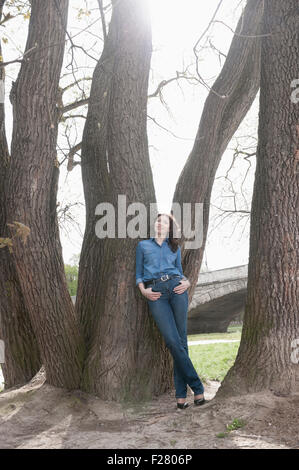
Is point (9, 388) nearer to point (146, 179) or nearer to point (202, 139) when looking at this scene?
point (146, 179)

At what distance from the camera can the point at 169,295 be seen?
4.93 m

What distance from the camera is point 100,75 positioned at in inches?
244

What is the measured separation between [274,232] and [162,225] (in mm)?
1091

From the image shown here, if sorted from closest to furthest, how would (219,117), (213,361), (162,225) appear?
(162,225) → (219,117) → (213,361)

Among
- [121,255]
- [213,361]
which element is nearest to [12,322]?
[121,255]

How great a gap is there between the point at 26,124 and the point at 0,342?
2.72 m

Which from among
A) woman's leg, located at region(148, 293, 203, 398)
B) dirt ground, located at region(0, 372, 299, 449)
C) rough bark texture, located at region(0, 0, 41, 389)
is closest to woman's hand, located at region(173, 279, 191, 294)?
woman's leg, located at region(148, 293, 203, 398)

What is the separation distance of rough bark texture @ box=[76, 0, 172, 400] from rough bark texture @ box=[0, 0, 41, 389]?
728 mm

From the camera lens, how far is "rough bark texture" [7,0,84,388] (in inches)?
198

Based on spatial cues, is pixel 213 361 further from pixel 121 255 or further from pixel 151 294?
pixel 151 294

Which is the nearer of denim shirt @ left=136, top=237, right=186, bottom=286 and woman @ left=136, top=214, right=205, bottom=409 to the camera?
woman @ left=136, top=214, right=205, bottom=409

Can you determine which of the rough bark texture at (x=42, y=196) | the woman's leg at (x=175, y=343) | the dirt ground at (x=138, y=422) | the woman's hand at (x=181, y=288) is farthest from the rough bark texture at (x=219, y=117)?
the dirt ground at (x=138, y=422)

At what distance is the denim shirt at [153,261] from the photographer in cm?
496

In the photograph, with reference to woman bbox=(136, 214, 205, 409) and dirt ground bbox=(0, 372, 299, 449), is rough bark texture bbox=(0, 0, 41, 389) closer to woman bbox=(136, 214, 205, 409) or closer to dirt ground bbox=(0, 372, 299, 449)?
dirt ground bbox=(0, 372, 299, 449)
